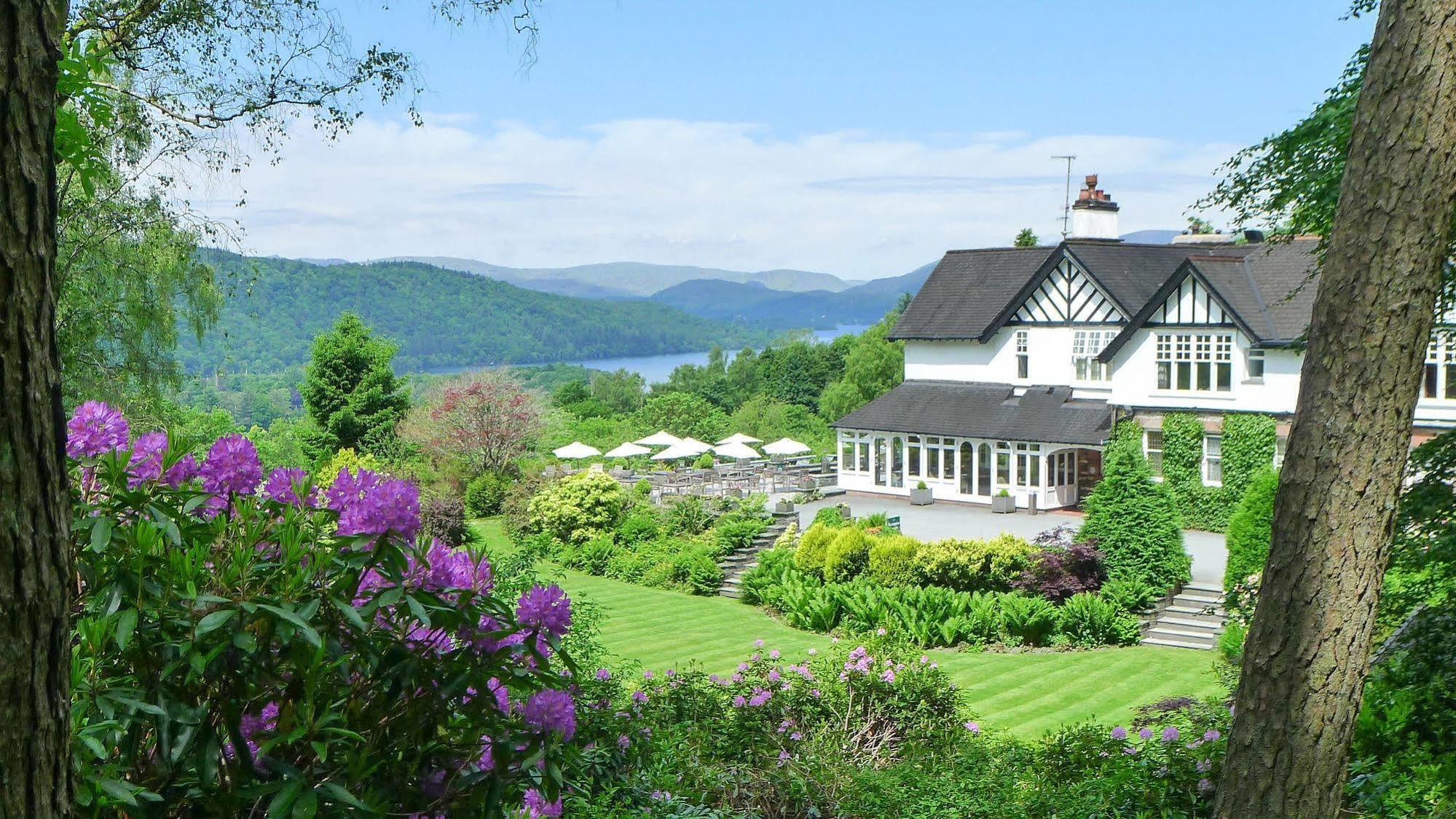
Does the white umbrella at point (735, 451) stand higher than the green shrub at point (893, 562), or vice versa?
the white umbrella at point (735, 451)

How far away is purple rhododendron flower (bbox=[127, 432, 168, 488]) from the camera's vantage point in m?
2.52

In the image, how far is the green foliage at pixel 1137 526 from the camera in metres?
17.9

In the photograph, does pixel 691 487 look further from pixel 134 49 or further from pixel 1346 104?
pixel 1346 104

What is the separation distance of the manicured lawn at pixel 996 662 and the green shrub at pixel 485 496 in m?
8.82

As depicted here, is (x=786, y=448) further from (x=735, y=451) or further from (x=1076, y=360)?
(x=1076, y=360)

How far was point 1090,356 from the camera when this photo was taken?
28500 millimetres

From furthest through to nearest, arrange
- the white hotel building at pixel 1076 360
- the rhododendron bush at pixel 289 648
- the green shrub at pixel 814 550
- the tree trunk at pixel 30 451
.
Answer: the white hotel building at pixel 1076 360, the green shrub at pixel 814 550, the rhododendron bush at pixel 289 648, the tree trunk at pixel 30 451

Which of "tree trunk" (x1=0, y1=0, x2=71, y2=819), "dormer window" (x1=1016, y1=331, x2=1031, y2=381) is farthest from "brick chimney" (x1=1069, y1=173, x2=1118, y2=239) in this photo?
"tree trunk" (x1=0, y1=0, x2=71, y2=819)

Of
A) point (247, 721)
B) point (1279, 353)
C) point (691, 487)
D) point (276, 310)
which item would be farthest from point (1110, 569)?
point (276, 310)

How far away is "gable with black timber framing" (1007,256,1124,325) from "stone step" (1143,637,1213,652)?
12628 millimetres

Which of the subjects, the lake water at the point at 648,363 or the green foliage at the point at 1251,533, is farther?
the lake water at the point at 648,363

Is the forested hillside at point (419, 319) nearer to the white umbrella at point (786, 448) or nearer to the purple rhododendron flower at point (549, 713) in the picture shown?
the white umbrella at point (786, 448)

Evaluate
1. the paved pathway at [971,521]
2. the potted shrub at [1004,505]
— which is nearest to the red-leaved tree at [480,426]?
the paved pathway at [971,521]

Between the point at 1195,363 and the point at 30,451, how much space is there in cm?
2721
